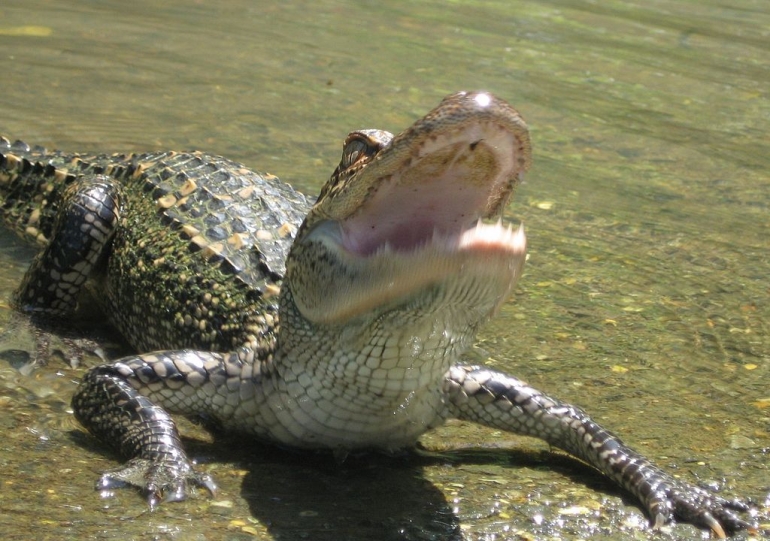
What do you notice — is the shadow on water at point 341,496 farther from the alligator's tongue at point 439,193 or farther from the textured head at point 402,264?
the alligator's tongue at point 439,193

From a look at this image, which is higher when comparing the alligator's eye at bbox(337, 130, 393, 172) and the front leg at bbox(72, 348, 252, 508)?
the alligator's eye at bbox(337, 130, 393, 172)

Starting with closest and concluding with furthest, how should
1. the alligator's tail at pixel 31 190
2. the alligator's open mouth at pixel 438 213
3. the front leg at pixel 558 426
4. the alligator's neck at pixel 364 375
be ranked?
the alligator's open mouth at pixel 438 213
the alligator's neck at pixel 364 375
the front leg at pixel 558 426
the alligator's tail at pixel 31 190

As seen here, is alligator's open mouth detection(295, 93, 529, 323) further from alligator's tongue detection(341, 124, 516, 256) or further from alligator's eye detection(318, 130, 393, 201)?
alligator's eye detection(318, 130, 393, 201)

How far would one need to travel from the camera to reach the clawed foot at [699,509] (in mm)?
3553

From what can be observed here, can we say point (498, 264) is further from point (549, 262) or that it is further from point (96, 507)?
point (549, 262)

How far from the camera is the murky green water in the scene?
11.5ft

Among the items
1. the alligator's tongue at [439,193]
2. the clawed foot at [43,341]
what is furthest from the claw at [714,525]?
the clawed foot at [43,341]

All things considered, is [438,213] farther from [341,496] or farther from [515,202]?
[515,202]

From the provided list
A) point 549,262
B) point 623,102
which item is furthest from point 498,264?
point 623,102

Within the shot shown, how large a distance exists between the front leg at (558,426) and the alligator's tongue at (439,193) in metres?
1.07

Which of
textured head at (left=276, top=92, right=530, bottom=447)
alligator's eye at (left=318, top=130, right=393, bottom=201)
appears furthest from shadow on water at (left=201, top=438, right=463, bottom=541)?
alligator's eye at (left=318, top=130, right=393, bottom=201)

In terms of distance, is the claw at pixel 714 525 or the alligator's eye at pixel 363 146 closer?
the alligator's eye at pixel 363 146

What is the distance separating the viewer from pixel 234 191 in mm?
5055

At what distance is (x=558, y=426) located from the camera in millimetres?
4070
